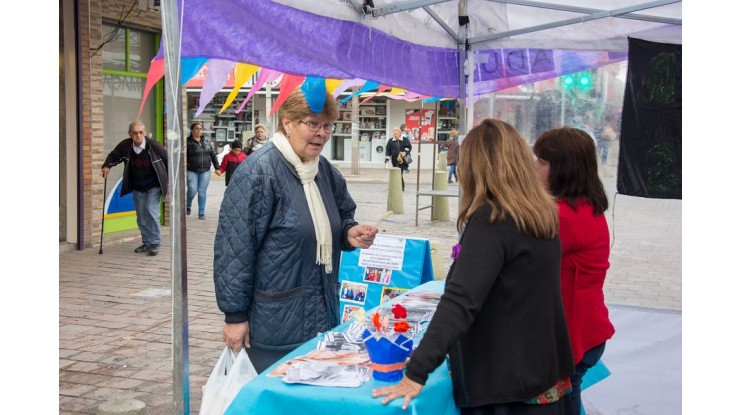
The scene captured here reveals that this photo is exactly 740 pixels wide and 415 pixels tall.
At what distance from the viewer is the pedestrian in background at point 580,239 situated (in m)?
3.12

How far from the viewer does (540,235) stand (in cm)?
247

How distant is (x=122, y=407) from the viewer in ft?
15.0

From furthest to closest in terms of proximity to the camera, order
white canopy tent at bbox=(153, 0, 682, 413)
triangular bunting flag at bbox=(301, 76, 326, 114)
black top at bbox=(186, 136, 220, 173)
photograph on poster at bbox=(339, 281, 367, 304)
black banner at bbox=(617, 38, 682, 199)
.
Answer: black top at bbox=(186, 136, 220, 173), photograph on poster at bbox=(339, 281, 367, 304), black banner at bbox=(617, 38, 682, 199), triangular bunting flag at bbox=(301, 76, 326, 114), white canopy tent at bbox=(153, 0, 682, 413)

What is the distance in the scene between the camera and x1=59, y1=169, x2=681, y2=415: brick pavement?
5.23m

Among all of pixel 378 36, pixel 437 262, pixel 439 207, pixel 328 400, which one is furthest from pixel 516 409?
pixel 439 207

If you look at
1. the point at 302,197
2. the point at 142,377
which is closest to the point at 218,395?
the point at 302,197

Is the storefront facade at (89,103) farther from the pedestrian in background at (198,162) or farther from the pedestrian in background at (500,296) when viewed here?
the pedestrian in background at (500,296)

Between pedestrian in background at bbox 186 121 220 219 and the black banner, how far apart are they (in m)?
10.2

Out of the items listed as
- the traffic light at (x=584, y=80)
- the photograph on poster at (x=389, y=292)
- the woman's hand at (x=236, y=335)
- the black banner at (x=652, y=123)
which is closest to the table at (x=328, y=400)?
the woman's hand at (x=236, y=335)

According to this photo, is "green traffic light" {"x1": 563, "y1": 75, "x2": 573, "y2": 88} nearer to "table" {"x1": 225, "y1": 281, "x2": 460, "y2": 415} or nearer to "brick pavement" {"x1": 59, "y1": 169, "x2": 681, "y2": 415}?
"brick pavement" {"x1": 59, "y1": 169, "x2": 681, "y2": 415}

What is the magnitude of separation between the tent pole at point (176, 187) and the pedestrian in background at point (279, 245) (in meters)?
0.17

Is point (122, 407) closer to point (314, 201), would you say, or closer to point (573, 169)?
point (314, 201)

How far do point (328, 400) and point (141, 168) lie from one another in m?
8.15

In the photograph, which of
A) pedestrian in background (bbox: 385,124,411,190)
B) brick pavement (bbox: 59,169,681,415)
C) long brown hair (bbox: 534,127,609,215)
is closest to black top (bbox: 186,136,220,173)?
brick pavement (bbox: 59,169,681,415)
